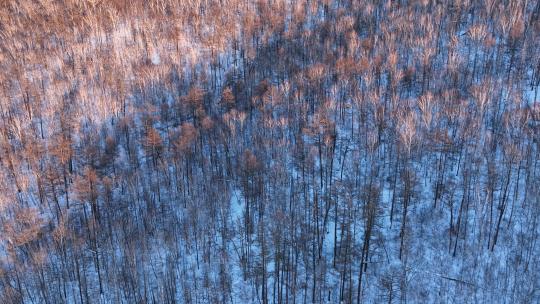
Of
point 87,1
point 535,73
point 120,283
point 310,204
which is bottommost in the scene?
point 120,283

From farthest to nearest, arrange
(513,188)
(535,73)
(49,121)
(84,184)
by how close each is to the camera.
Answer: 1. (49,121)
2. (535,73)
3. (84,184)
4. (513,188)

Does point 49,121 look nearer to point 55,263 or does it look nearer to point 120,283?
point 55,263

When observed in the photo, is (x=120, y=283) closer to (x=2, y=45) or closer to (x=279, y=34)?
(x=279, y=34)

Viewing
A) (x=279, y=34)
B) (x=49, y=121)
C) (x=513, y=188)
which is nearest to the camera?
(x=513, y=188)

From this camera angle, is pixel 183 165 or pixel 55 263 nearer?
pixel 55 263

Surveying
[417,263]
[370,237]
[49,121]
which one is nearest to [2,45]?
[49,121]

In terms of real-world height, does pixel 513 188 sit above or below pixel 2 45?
below
